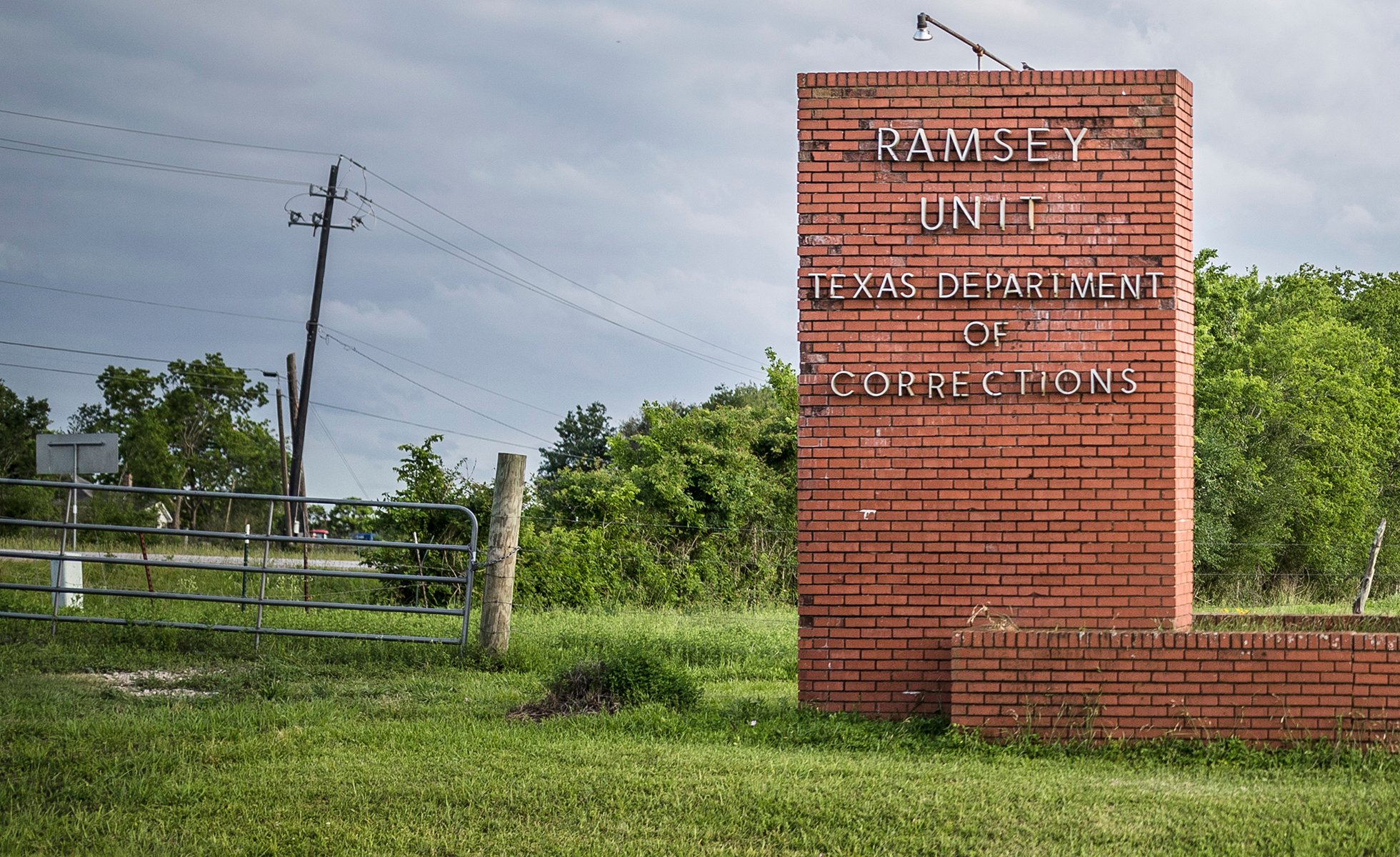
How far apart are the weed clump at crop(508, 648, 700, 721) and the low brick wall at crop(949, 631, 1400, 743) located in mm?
2020

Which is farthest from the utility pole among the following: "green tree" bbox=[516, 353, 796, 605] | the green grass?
the green grass

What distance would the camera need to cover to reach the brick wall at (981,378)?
8.38m

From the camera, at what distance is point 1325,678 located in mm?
7527

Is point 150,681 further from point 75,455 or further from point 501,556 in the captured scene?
point 75,455

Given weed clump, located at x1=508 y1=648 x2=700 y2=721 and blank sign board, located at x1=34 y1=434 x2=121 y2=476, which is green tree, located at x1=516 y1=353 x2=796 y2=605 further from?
weed clump, located at x1=508 y1=648 x2=700 y2=721

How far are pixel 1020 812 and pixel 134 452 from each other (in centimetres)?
5318

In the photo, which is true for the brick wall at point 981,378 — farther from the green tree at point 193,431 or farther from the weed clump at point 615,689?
the green tree at point 193,431

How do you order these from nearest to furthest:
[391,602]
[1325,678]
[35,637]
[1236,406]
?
[1325,678] < [35,637] < [391,602] < [1236,406]

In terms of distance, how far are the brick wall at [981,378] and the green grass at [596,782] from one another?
35.4 inches

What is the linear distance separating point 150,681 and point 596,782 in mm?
4917

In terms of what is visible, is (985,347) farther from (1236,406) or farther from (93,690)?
(1236,406)

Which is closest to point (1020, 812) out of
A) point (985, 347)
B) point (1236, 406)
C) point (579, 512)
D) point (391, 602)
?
point (985, 347)

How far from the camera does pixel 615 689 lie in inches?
341

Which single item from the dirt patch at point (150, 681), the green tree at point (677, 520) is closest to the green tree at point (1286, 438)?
the green tree at point (677, 520)
